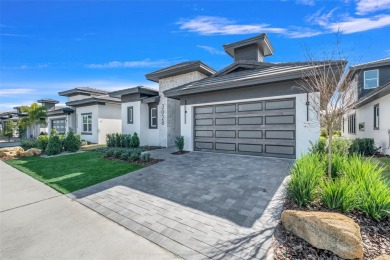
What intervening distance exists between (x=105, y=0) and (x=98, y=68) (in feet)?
37.2

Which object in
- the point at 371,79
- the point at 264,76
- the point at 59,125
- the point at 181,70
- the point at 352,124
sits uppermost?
the point at 181,70

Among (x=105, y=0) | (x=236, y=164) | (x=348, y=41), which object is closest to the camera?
(x=348, y=41)

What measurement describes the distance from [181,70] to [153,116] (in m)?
4.28

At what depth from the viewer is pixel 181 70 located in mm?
12641

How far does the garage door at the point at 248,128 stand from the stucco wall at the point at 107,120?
1130 cm

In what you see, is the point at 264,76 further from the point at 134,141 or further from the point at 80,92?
the point at 80,92

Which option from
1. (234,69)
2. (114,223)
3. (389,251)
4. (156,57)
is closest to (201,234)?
(114,223)

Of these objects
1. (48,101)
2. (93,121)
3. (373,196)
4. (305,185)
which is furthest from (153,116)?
(48,101)

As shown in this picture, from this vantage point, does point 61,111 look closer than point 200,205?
No

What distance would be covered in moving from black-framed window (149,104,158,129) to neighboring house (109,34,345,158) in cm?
34

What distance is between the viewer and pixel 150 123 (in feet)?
48.4

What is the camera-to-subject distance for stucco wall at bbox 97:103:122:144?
693 inches

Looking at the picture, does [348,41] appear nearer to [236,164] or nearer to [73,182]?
[236,164]

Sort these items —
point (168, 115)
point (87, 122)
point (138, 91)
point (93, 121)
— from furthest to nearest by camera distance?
point (87, 122) < point (93, 121) < point (138, 91) < point (168, 115)
